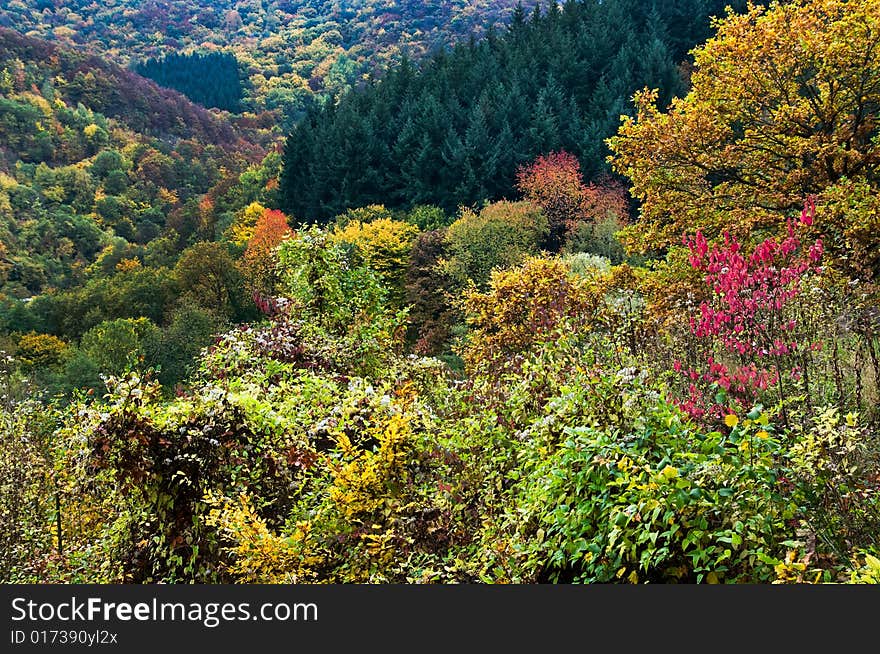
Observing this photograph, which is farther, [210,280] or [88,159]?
[88,159]

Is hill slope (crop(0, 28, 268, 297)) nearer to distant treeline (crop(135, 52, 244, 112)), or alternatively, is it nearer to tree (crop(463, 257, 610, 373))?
distant treeline (crop(135, 52, 244, 112))

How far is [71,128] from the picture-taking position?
75812mm

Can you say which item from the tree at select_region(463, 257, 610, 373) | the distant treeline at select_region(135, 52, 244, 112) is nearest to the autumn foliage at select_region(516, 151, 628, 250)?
the tree at select_region(463, 257, 610, 373)

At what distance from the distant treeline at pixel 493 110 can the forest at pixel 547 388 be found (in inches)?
236

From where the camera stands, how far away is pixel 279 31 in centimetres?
12781

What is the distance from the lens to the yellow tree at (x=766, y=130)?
11555 mm

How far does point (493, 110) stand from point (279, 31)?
10122cm

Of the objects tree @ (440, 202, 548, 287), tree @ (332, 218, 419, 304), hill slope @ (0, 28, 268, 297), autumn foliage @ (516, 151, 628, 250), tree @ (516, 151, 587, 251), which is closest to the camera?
tree @ (440, 202, 548, 287)

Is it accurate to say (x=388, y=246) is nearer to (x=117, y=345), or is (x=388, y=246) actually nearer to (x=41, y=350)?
(x=117, y=345)

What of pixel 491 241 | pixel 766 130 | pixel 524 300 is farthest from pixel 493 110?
pixel 524 300

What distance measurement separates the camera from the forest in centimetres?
336

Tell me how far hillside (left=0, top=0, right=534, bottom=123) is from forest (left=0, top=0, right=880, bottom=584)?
Result: 7437 centimetres

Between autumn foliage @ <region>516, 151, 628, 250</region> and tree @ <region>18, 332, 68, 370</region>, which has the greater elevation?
autumn foliage @ <region>516, 151, 628, 250</region>

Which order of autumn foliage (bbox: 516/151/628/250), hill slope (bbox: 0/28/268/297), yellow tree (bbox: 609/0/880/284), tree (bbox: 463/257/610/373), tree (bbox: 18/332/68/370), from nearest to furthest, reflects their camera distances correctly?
tree (bbox: 463/257/610/373) < yellow tree (bbox: 609/0/880/284) < autumn foliage (bbox: 516/151/628/250) < tree (bbox: 18/332/68/370) < hill slope (bbox: 0/28/268/297)
